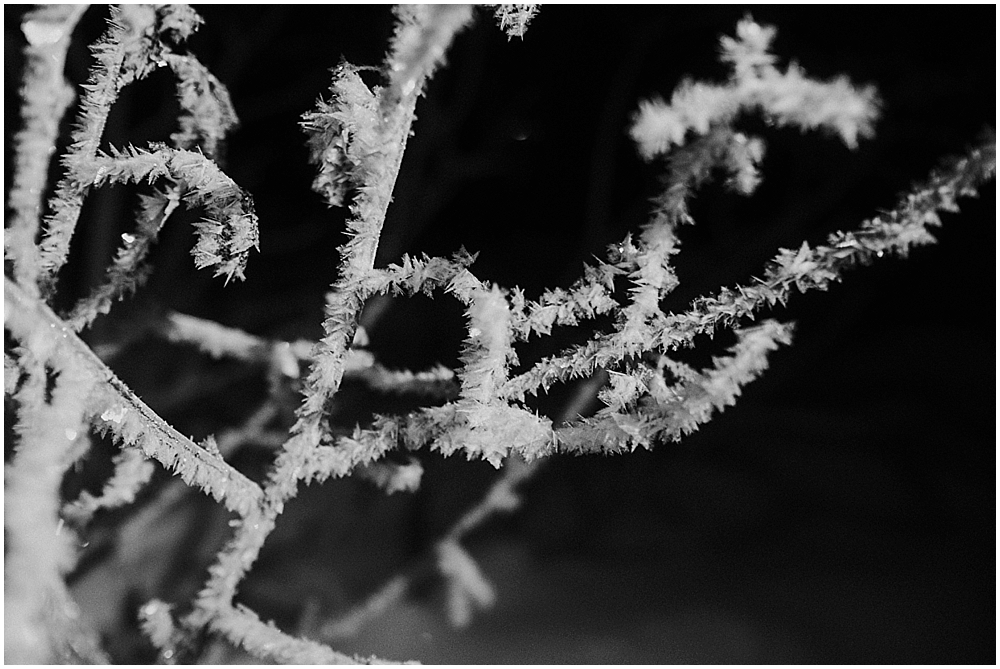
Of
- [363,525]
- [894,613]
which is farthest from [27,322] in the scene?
[894,613]

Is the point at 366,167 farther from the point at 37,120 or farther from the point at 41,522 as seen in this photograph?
the point at 41,522

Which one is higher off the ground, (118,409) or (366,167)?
(366,167)

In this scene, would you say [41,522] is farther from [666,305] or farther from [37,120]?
[666,305]

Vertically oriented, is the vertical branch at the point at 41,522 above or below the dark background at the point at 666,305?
below

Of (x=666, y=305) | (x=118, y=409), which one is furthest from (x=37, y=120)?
(x=666, y=305)

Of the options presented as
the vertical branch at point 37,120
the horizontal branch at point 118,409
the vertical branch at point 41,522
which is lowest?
the vertical branch at point 41,522

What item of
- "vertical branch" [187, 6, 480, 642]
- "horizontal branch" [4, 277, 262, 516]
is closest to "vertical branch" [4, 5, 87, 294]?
"horizontal branch" [4, 277, 262, 516]

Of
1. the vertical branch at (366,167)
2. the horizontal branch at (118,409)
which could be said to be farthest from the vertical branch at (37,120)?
the vertical branch at (366,167)

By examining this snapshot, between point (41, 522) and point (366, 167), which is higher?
point (366, 167)

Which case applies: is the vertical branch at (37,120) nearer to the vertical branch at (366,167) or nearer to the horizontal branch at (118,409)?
the horizontal branch at (118,409)

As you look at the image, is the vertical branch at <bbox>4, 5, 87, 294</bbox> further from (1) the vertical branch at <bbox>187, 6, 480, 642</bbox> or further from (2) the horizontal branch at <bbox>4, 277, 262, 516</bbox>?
(1) the vertical branch at <bbox>187, 6, 480, 642</bbox>
